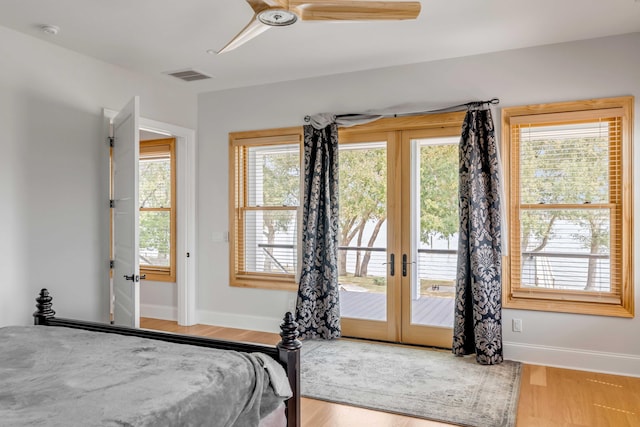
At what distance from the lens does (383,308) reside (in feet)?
15.4

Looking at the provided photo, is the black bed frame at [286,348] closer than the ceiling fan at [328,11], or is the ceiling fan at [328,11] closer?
the black bed frame at [286,348]

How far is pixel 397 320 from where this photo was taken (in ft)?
15.2

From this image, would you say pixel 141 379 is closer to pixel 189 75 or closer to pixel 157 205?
pixel 189 75

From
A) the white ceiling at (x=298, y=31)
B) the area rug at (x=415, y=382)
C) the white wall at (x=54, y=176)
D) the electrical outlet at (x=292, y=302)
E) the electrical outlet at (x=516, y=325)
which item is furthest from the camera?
the electrical outlet at (x=292, y=302)

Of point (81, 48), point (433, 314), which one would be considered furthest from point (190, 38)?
point (433, 314)

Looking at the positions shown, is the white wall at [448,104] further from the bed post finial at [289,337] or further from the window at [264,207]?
the bed post finial at [289,337]

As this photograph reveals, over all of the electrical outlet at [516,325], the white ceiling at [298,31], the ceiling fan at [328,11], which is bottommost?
the electrical outlet at [516,325]

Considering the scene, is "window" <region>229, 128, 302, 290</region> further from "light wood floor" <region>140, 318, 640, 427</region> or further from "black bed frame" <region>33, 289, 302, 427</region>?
"black bed frame" <region>33, 289, 302, 427</region>

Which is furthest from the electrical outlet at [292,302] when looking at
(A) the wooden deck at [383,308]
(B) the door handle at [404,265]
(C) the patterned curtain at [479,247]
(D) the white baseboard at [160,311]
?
(C) the patterned curtain at [479,247]

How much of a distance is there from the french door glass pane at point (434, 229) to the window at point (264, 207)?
130cm

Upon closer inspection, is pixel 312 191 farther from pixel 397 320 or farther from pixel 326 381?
pixel 326 381

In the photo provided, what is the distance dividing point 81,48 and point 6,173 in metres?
1.29

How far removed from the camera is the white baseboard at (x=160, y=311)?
5.77 m

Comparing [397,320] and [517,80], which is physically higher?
[517,80]
